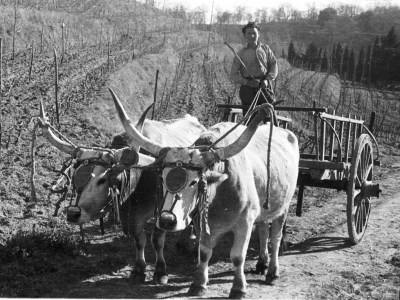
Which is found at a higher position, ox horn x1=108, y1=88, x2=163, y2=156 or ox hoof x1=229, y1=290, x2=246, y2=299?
ox horn x1=108, y1=88, x2=163, y2=156

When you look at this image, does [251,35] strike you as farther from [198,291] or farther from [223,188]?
[198,291]

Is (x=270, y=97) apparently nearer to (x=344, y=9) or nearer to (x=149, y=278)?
(x=149, y=278)

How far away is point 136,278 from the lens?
549 centimetres

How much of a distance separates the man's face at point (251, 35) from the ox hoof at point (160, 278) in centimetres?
372

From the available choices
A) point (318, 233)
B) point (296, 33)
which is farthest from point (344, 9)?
point (318, 233)

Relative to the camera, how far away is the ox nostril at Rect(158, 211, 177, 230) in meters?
4.12

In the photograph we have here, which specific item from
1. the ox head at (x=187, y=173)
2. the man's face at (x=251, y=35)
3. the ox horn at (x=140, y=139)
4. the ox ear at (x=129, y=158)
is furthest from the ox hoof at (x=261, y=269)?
the man's face at (x=251, y=35)

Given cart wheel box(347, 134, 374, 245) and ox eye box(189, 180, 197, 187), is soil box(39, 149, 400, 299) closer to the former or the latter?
cart wheel box(347, 134, 374, 245)

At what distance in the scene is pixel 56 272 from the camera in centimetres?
563

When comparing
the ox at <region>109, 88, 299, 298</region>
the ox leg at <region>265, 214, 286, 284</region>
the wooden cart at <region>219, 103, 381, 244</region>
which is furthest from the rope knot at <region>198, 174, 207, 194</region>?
the wooden cart at <region>219, 103, 381, 244</region>

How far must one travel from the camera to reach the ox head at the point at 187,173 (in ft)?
14.0

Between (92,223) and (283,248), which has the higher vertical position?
(283,248)

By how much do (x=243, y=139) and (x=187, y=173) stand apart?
0.61 metres

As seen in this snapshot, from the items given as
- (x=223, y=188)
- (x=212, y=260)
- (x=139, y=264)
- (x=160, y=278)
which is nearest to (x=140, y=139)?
(x=223, y=188)
